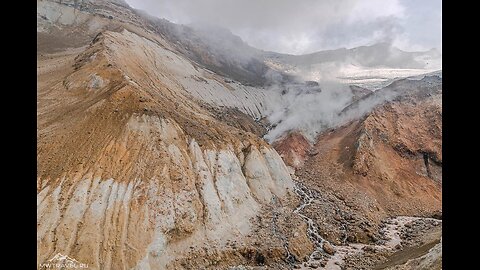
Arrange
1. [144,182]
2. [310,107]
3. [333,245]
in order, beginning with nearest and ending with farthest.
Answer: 1. [144,182]
2. [333,245]
3. [310,107]

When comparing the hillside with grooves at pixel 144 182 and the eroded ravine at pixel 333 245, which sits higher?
the hillside with grooves at pixel 144 182

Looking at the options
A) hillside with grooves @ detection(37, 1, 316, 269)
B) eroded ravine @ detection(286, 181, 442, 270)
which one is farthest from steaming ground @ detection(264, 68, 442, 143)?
hillside with grooves @ detection(37, 1, 316, 269)

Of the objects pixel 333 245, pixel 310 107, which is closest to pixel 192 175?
pixel 333 245

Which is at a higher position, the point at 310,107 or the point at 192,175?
the point at 310,107

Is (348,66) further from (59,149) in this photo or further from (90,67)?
(59,149)

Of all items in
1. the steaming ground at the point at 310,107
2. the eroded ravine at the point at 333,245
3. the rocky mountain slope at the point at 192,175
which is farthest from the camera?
the steaming ground at the point at 310,107

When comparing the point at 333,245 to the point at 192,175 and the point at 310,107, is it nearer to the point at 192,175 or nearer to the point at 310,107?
the point at 192,175

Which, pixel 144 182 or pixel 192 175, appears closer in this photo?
pixel 144 182

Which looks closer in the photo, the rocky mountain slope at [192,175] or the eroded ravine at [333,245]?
the rocky mountain slope at [192,175]

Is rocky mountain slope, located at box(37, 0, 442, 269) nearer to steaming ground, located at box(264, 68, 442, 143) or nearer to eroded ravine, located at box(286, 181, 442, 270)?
eroded ravine, located at box(286, 181, 442, 270)

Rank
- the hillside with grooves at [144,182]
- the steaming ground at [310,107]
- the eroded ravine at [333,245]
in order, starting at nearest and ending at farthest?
1. the hillside with grooves at [144,182]
2. the eroded ravine at [333,245]
3. the steaming ground at [310,107]

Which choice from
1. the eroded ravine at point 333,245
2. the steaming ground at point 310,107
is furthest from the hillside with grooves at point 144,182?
the steaming ground at point 310,107

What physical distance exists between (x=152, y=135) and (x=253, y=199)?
9016 millimetres

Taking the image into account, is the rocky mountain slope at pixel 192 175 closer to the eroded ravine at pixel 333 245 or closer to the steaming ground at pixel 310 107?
the eroded ravine at pixel 333 245
